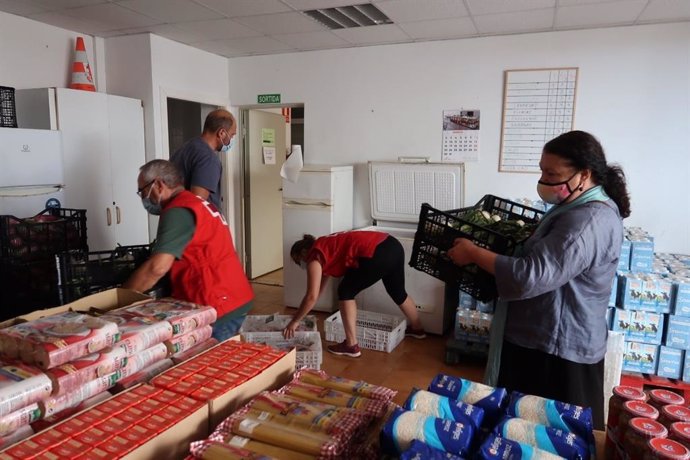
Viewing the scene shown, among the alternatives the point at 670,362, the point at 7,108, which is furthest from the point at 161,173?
the point at 670,362

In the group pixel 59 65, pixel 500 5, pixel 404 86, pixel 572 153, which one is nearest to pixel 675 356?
pixel 572 153

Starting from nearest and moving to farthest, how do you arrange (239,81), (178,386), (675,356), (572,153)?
(178,386)
(572,153)
(675,356)
(239,81)

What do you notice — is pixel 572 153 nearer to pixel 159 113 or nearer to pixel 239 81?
pixel 159 113

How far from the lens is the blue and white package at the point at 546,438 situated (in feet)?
3.00

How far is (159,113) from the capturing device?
4328 mm

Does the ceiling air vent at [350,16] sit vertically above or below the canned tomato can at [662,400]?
above

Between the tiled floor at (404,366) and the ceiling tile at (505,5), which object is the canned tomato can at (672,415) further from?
the ceiling tile at (505,5)

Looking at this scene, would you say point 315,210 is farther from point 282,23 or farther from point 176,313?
point 176,313

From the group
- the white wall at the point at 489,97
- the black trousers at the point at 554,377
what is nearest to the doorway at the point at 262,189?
the white wall at the point at 489,97

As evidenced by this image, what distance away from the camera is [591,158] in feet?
5.05

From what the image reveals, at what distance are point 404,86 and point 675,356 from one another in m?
2.96

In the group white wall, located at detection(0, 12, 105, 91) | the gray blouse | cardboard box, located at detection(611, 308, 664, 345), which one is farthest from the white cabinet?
cardboard box, located at detection(611, 308, 664, 345)

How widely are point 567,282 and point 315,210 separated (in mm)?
3015

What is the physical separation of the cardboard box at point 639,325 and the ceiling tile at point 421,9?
229 centimetres
